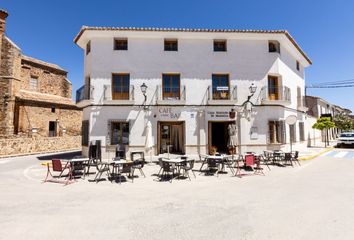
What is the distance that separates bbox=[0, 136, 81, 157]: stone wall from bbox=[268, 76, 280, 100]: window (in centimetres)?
2028

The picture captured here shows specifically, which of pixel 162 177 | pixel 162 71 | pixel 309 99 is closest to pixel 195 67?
pixel 162 71

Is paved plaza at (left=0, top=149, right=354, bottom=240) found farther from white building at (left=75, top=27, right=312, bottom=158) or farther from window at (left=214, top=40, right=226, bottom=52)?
window at (left=214, top=40, right=226, bottom=52)

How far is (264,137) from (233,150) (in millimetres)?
2609

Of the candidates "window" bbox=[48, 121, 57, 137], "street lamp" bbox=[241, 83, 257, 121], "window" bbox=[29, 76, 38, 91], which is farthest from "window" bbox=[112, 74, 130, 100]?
"window" bbox=[29, 76, 38, 91]

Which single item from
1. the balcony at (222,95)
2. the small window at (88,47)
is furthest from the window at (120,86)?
the balcony at (222,95)

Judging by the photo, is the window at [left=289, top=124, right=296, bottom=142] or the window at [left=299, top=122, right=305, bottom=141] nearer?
the window at [left=289, top=124, right=296, bottom=142]

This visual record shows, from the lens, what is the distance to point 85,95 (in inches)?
600

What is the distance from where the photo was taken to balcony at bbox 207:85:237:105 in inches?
604

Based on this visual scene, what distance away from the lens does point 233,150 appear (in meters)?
15.1

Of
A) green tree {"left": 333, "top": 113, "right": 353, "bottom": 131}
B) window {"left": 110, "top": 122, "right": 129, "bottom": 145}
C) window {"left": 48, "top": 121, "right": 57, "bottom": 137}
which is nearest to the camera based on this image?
window {"left": 110, "top": 122, "right": 129, "bottom": 145}

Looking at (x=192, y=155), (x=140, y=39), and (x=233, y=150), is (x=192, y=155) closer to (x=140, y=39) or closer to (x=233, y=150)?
(x=233, y=150)

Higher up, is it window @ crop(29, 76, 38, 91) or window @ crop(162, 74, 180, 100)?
window @ crop(29, 76, 38, 91)

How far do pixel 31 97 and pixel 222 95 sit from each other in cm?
2058

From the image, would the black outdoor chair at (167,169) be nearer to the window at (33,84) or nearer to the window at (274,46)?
the window at (274,46)
